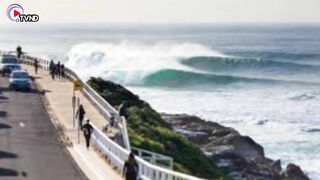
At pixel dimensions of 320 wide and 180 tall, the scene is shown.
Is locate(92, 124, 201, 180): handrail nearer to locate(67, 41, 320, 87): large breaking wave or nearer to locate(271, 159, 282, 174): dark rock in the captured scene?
locate(271, 159, 282, 174): dark rock

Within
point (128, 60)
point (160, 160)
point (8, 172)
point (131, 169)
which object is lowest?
point (128, 60)

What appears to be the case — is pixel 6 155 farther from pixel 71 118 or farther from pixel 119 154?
pixel 71 118

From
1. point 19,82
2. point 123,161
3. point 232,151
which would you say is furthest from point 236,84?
point 123,161

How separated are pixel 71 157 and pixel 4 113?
13.4 metres

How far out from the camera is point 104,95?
48.0 meters

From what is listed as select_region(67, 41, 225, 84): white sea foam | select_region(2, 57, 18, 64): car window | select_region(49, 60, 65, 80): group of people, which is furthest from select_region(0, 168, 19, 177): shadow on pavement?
select_region(67, 41, 225, 84): white sea foam

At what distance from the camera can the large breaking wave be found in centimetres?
10656

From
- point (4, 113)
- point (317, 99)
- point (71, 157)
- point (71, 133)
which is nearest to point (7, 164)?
point (71, 157)

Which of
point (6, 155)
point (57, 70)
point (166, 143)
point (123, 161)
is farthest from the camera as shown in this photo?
point (57, 70)

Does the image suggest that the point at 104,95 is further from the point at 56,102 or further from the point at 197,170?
the point at 197,170

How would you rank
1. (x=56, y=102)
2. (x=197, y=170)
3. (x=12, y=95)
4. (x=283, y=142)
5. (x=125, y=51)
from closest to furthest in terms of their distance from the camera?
1. (x=197, y=170)
2. (x=56, y=102)
3. (x=12, y=95)
4. (x=283, y=142)
5. (x=125, y=51)

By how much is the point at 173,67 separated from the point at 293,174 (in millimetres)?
79990

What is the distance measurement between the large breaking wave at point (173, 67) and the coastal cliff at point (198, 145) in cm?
5079

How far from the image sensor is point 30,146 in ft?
103
